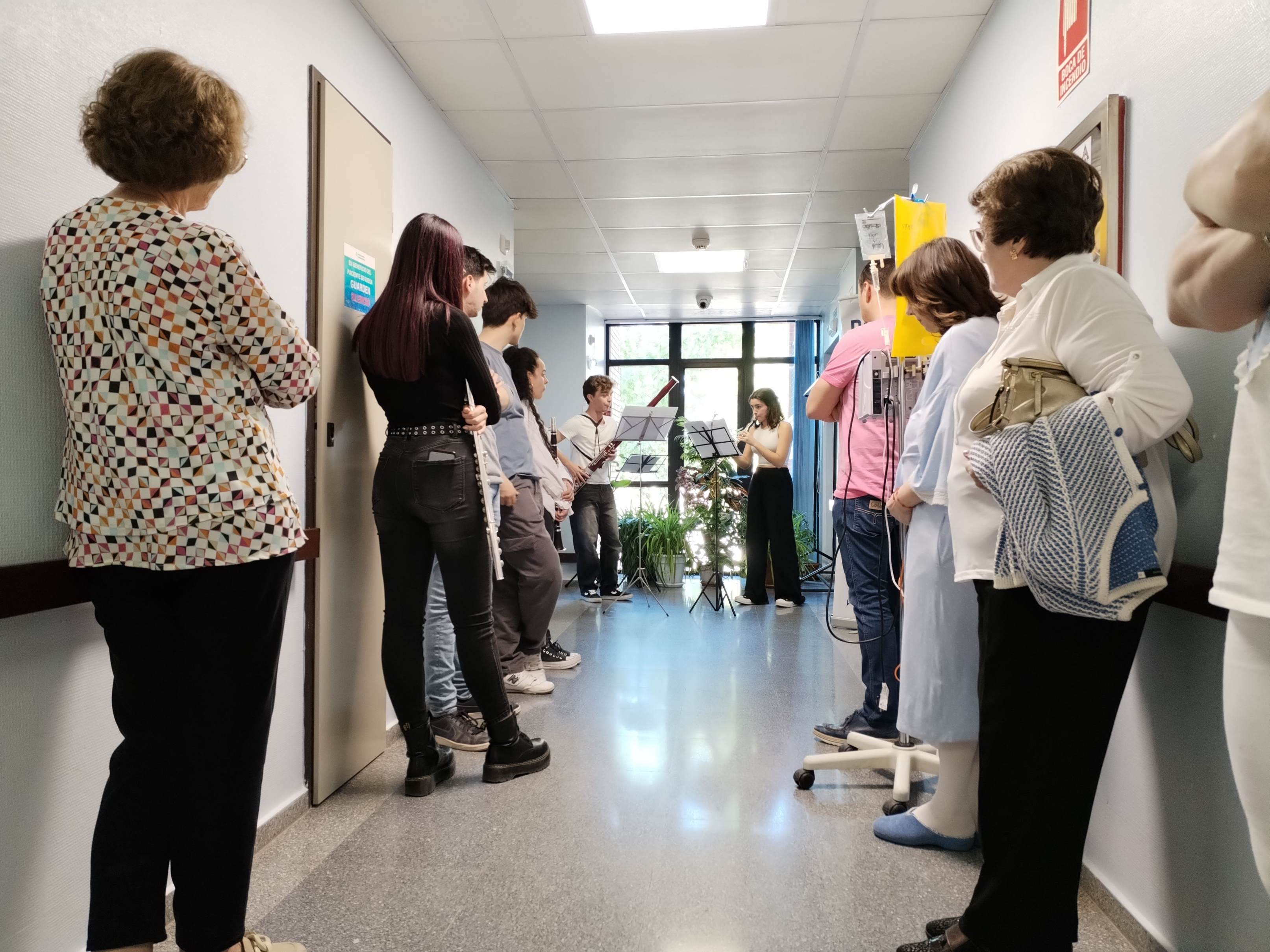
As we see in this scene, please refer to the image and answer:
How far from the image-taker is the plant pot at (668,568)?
22.1 ft

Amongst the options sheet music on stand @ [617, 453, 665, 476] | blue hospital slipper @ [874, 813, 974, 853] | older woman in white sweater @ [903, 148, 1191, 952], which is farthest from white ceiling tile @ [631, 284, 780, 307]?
older woman in white sweater @ [903, 148, 1191, 952]

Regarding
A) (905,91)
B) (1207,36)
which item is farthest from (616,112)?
(1207,36)

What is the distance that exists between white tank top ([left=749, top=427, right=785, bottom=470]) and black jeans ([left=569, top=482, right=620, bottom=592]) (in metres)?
1.14

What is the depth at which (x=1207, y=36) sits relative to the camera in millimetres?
1438

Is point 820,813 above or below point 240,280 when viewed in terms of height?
below

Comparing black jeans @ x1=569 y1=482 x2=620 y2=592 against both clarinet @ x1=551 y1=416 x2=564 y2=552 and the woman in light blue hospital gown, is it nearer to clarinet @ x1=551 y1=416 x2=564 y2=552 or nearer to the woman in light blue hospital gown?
clarinet @ x1=551 y1=416 x2=564 y2=552

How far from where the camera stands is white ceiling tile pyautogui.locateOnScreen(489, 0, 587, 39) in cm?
271

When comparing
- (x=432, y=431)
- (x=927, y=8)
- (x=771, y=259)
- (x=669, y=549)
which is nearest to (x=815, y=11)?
(x=927, y=8)

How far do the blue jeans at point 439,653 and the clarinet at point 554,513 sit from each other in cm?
122

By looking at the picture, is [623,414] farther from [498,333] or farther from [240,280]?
[240,280]

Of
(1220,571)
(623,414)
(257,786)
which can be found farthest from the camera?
(623,414)

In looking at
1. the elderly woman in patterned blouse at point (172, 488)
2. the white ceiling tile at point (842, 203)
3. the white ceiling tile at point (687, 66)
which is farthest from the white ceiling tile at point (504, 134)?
the elderly woman in patterned blouse at point (172, 488)

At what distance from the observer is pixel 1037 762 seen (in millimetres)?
1325

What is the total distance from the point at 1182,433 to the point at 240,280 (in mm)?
1500
